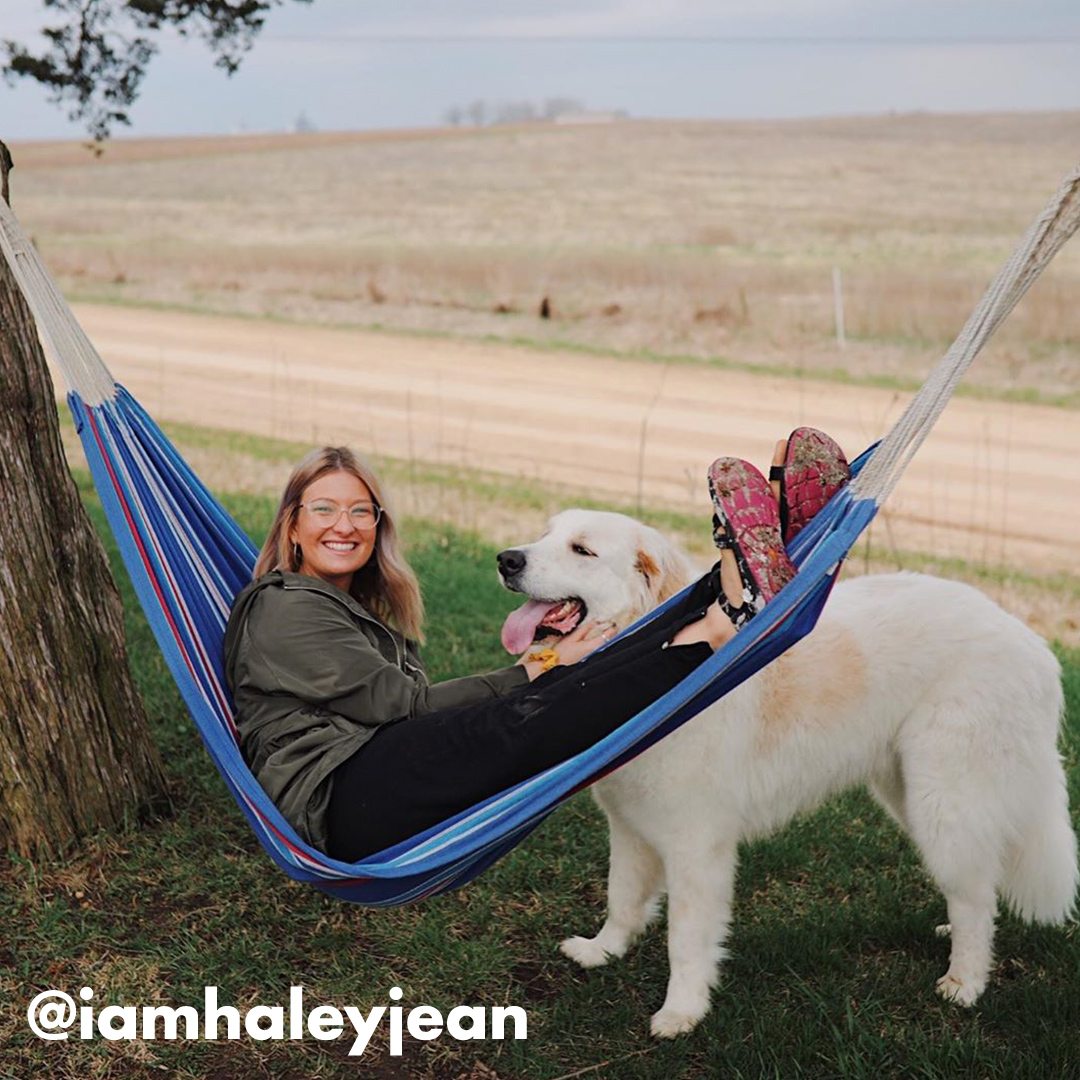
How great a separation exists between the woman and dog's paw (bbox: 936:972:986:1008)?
110 cm

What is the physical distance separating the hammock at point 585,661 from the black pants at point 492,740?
5 cm

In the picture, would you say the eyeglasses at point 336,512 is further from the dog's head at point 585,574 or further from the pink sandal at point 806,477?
the pink sandal at point 806,477

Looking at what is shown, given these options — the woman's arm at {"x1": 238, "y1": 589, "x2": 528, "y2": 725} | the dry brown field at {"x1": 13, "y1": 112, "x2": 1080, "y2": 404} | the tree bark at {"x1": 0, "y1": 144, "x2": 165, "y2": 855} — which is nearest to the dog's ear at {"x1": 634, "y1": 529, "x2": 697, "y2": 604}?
the woman's arm at {"x1": 238, "y1": 589, "x2": 528, "y2": 725}

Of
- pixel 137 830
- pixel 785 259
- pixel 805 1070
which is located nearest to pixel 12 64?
pixel 137 830

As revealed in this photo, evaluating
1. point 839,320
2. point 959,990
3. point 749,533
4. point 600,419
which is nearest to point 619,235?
point 839,320

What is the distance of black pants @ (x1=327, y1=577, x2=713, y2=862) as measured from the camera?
8.70 ft

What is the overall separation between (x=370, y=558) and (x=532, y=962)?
1.06m

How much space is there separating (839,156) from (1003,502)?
30910mm

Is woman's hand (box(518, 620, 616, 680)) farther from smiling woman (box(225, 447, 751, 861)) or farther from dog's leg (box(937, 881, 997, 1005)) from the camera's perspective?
dog's leg (box(937, 881, 997, 1005))

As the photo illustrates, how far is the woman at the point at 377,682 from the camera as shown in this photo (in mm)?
2670

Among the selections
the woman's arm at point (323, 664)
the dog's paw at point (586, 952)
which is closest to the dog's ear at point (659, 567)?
the woman's arm at point (323, 664)

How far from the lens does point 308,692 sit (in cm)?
287

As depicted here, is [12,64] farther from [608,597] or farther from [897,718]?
[897,718]

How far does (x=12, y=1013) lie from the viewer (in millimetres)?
2855
